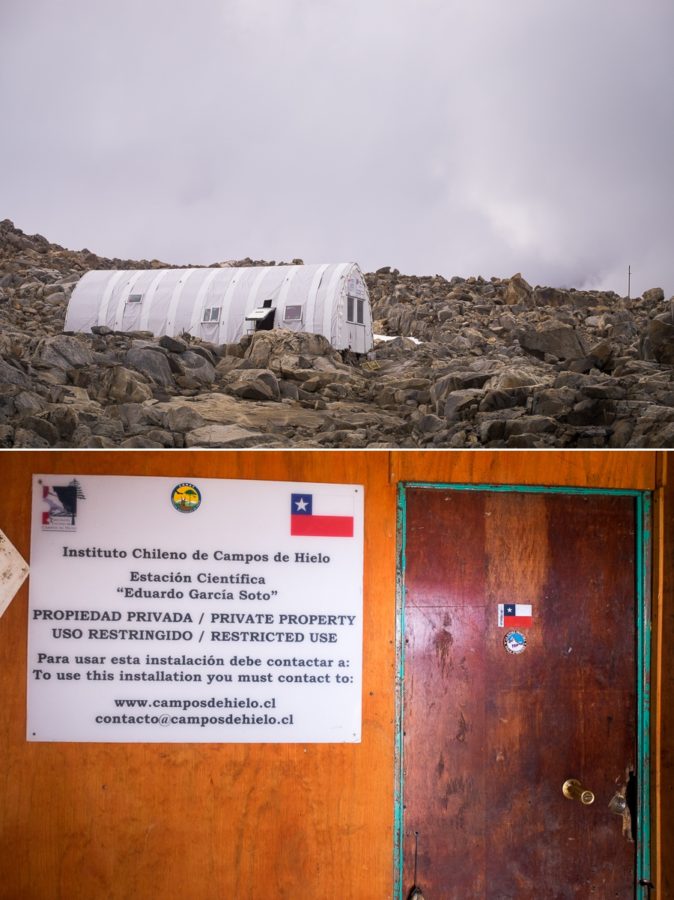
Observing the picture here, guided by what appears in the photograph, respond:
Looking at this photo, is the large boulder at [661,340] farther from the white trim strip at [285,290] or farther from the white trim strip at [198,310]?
the white trim strip at [285,290]

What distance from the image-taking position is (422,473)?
3.56m

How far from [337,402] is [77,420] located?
109 cm

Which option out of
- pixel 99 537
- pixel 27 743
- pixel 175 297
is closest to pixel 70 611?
pixel 99 537

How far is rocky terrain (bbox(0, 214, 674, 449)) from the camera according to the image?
2.55 metres

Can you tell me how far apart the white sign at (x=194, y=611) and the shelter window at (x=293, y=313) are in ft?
12.0

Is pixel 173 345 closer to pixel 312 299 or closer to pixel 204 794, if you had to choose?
pixel 204 794

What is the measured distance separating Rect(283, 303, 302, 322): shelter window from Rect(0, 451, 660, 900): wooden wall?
361cm

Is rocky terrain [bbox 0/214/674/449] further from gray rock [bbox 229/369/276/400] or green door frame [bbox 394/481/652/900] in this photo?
green door frame [bbox 394/481/652/900]

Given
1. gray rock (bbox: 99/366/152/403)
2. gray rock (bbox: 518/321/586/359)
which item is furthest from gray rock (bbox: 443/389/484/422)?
gray rock (bbox: 99/366/152/403)

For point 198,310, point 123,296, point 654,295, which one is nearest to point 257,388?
point 654,295

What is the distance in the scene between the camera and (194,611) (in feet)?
11.3

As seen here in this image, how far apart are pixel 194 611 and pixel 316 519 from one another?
0.67 meters

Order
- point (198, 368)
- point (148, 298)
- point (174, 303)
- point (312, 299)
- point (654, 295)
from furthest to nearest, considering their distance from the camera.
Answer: point (312, 299) → point (148, 298) → point (174, 303) → point (198, 368) → point (654, 295)

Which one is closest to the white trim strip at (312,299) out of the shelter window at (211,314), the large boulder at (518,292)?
the shelter window at (211,314)
